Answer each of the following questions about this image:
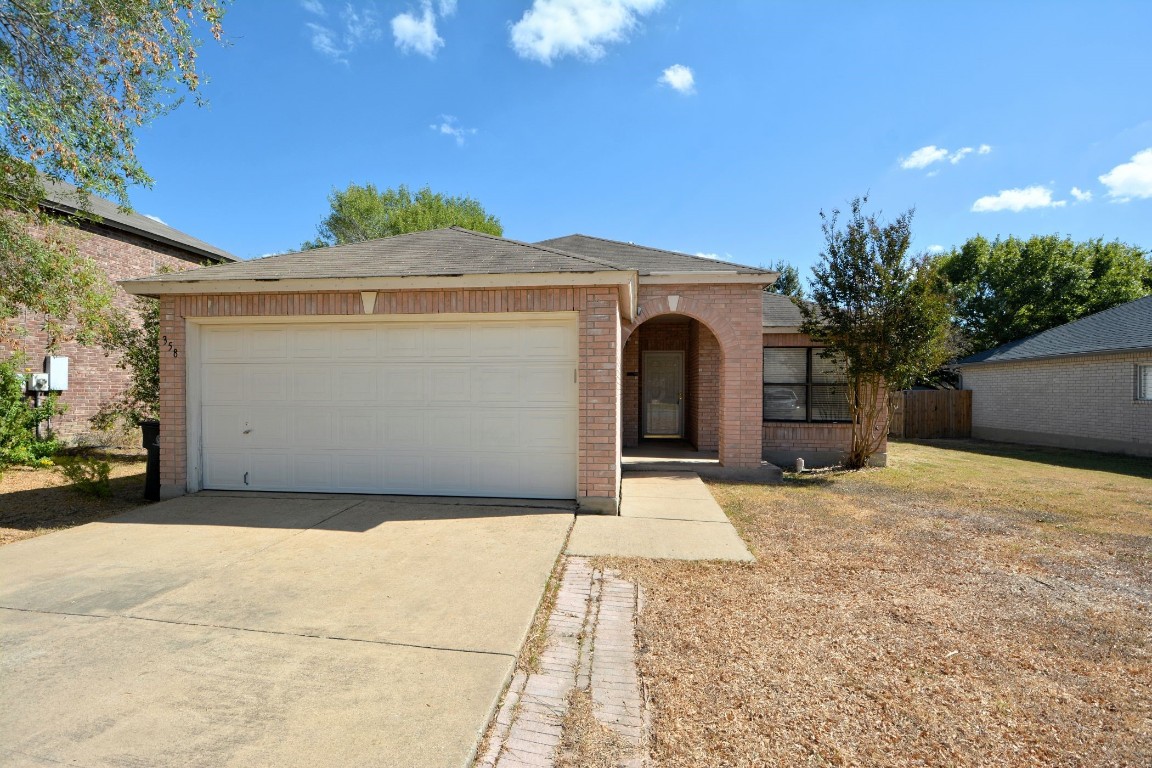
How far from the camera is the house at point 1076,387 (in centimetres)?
1372

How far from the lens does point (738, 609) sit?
146 inches

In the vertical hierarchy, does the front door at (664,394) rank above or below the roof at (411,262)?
below

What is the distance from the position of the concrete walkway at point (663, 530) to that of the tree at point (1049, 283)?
24.7 metres

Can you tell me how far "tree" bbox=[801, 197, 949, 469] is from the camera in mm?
9289

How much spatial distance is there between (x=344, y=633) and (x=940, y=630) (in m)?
3.79

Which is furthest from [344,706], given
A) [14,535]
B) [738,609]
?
[14,535]

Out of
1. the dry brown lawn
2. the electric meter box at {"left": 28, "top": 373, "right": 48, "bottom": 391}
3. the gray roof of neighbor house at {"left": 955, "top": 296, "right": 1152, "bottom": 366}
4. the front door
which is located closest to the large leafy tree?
the electric meter box at {"left": 28, "top": 373, "right": 48, "bottom": 391}

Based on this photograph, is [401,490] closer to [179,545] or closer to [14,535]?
[179,545]

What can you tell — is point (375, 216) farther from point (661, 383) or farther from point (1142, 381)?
point (1142, 381)

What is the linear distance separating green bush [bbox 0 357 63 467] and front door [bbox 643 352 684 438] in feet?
39.8

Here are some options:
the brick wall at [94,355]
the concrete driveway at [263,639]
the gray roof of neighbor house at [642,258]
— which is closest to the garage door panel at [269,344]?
the concrete driveway at [263,639]

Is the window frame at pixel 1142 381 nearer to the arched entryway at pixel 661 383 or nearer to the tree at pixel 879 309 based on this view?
the tree at pixel 879 309

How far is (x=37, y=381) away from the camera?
421 inches

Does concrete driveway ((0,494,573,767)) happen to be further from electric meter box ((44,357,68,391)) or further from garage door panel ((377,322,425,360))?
electric meter box ((44,357,68,391))
